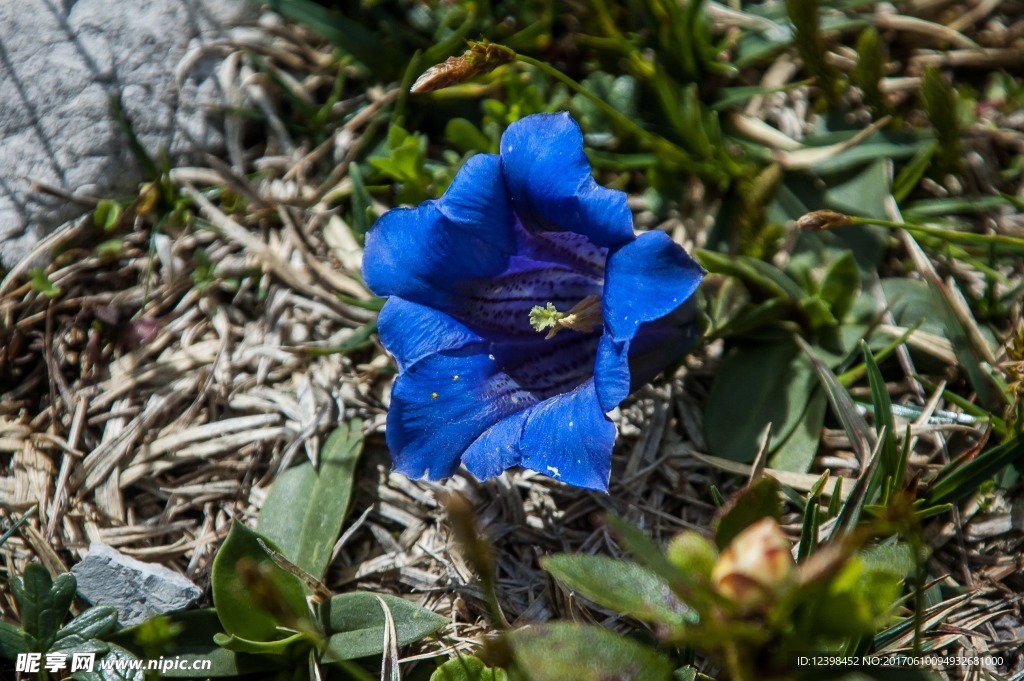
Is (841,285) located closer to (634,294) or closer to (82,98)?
(634,294)

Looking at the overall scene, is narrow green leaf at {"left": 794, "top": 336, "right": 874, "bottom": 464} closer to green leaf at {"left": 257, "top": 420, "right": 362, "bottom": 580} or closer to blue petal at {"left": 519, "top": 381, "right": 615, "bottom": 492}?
blue petal at {"left": 519, "top": 381, "right": 615, "bottom": 492}

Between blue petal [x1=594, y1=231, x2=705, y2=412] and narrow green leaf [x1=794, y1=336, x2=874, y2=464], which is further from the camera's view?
narrow green leaf [x1=794, y1=336, x2=874, y2=464]

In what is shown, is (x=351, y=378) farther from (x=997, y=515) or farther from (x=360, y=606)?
(x=997, y=515)

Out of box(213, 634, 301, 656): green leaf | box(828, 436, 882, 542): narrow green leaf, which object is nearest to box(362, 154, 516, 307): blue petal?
box(213, 634, 301, 656): green leaf

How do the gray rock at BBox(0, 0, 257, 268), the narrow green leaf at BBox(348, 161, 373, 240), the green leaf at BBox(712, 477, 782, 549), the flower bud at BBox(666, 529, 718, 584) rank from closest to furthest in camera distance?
1. the flower bud at BBox(666, 529, 718, 584)
2. the green leaf at BBox(712, 477, 782, 549)
3. the narrow green leaf at BBox(348, 161, 373, 240)
4. the gray rock at BBox(0, 0, 257, 268)

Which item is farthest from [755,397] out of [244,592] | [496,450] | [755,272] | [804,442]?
[244,592]

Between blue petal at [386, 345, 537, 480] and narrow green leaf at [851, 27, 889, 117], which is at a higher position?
narrow green leaf at [851, 27, 889, 117]

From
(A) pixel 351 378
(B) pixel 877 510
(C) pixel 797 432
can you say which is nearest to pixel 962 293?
(C) pixel 797 432
